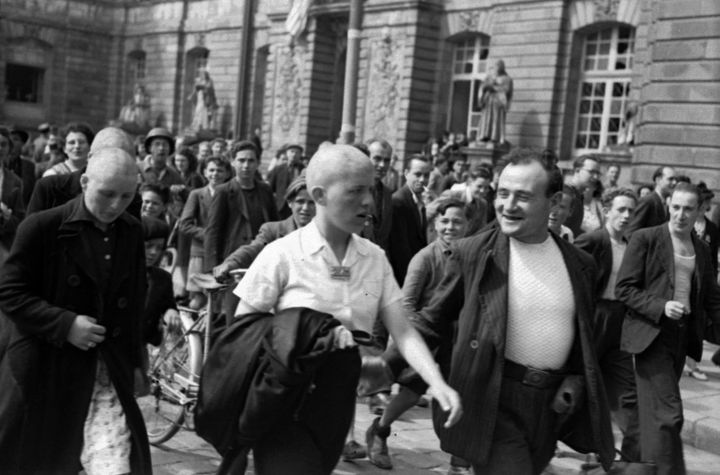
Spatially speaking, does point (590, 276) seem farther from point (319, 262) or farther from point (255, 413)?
point (255, 413)

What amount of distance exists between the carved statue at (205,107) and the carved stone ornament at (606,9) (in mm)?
18455

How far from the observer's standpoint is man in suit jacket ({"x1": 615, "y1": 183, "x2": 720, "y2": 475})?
18.5ft

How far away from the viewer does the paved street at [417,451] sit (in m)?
5.88

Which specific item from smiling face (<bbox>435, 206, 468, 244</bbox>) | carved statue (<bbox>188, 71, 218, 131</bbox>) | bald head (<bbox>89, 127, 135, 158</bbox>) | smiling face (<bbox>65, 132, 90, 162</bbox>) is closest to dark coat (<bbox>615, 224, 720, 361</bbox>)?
smiling face (<bbox>435, 206, 468, 244</bbox>)

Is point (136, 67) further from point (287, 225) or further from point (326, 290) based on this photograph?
point (326, 290)

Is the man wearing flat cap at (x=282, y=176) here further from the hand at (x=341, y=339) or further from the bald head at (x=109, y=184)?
the hand at (x=341, y=339)

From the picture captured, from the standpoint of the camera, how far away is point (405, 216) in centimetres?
833

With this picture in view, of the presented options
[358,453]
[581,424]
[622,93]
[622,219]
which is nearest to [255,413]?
[581,424]

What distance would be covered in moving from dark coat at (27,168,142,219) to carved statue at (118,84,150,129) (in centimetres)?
3794

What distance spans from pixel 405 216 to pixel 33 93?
140ft

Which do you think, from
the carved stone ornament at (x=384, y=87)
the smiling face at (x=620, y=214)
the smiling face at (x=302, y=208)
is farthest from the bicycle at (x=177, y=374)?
the carved stone ornament at (x=384, y=87)

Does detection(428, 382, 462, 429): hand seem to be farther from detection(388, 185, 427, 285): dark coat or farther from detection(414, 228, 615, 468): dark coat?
detection(388, 185, 427, 285): dark coat

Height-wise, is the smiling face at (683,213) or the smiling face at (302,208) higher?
the smiling face at (683,213)

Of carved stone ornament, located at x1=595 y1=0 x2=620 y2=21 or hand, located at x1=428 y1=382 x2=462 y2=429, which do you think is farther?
carved stone ornament, located at x1=595 y1=0 x2=620 y2=21
